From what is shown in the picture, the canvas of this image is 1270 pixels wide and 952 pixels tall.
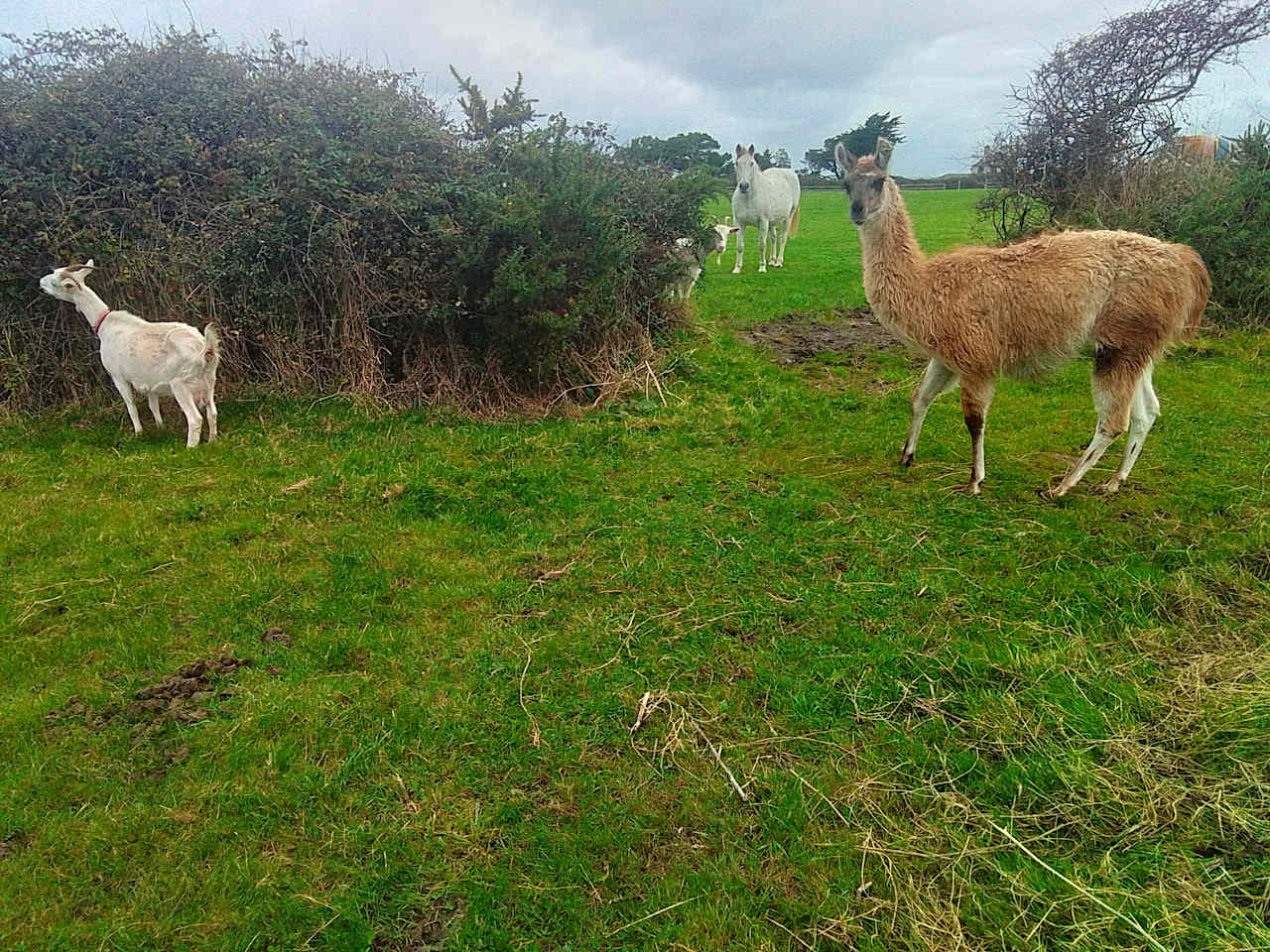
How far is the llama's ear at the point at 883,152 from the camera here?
503 cm

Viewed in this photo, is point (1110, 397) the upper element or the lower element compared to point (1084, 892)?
upper

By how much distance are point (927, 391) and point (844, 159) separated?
198 centimetres

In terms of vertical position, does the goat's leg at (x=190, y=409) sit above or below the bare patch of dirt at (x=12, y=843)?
above

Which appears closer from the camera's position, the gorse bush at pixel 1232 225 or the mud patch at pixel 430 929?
the mud patch at pixel 430 929

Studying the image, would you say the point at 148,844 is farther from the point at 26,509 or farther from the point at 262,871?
the point at 26,509

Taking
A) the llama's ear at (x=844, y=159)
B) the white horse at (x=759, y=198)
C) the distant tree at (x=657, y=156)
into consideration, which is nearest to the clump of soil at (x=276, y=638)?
the llama's ear at (x=844, y=159)

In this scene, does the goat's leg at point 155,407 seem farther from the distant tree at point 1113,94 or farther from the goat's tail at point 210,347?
the distant tree at point 1113,94

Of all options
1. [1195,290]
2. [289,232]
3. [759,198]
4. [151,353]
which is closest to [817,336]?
[1195,290]

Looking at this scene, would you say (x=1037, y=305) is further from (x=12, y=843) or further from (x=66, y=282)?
(x=66, y=282)

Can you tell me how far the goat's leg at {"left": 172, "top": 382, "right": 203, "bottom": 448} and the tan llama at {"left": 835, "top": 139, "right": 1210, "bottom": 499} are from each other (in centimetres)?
586

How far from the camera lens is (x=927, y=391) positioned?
17.1ft

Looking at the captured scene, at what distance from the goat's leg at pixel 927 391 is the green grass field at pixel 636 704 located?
0.24 m

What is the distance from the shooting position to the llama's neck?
197 inches

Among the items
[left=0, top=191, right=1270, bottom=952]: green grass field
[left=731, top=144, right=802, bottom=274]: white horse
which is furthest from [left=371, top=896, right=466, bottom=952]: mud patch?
[left=731, top=144, right=802, bottom=274]: white horse
